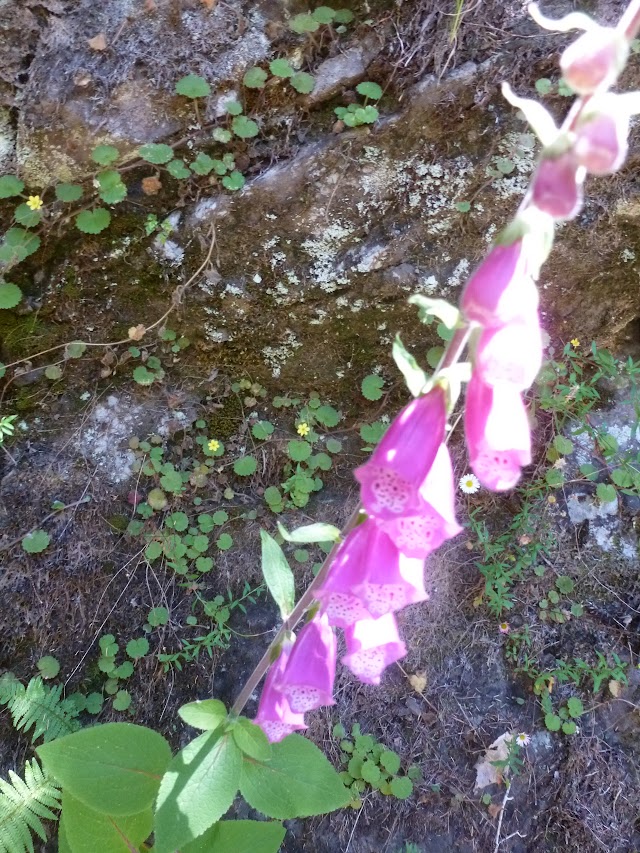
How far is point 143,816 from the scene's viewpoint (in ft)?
5.90

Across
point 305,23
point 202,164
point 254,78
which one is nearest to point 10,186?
point 202,164

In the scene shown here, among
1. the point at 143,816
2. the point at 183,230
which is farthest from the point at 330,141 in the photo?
the point at 143,816

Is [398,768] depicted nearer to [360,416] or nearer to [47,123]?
[360,416]

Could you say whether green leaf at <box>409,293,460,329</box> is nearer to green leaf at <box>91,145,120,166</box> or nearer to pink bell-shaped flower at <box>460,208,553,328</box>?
pink bell-shaped flower at <box>460,208,553,328</box>

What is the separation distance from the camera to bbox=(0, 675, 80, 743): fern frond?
2.14 meters

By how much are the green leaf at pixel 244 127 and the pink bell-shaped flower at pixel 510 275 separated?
166 centimetres

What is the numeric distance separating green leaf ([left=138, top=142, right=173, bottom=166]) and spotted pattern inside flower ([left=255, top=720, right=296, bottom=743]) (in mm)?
1933

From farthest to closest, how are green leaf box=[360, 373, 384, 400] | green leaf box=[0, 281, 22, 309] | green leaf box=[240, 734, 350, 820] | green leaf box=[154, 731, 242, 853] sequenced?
green leaf box=[360, 373, 384, 400]
green leaf box=[0, 281, 22, 309]
green leaf box=[240, 734, 350, 820]
green leaf box=[154, 731, 242, 853]

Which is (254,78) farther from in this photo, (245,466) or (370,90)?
(245,466)

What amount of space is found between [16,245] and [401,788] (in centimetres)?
248

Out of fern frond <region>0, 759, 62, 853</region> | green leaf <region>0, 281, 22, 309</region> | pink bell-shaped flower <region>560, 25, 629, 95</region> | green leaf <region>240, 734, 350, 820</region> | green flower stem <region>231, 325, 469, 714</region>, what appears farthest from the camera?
green leaf <region>0, 281, 22, 309</region>

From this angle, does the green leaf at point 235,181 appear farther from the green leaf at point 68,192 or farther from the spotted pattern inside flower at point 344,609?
the spotted pattern inside flower at point 344,609

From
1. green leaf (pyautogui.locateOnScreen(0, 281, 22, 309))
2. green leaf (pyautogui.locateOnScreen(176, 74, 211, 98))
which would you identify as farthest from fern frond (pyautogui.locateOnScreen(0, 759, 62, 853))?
green leaf (pyautogui.locateOnScreen(176, 74, 211, 98))

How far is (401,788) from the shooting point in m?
2.24
